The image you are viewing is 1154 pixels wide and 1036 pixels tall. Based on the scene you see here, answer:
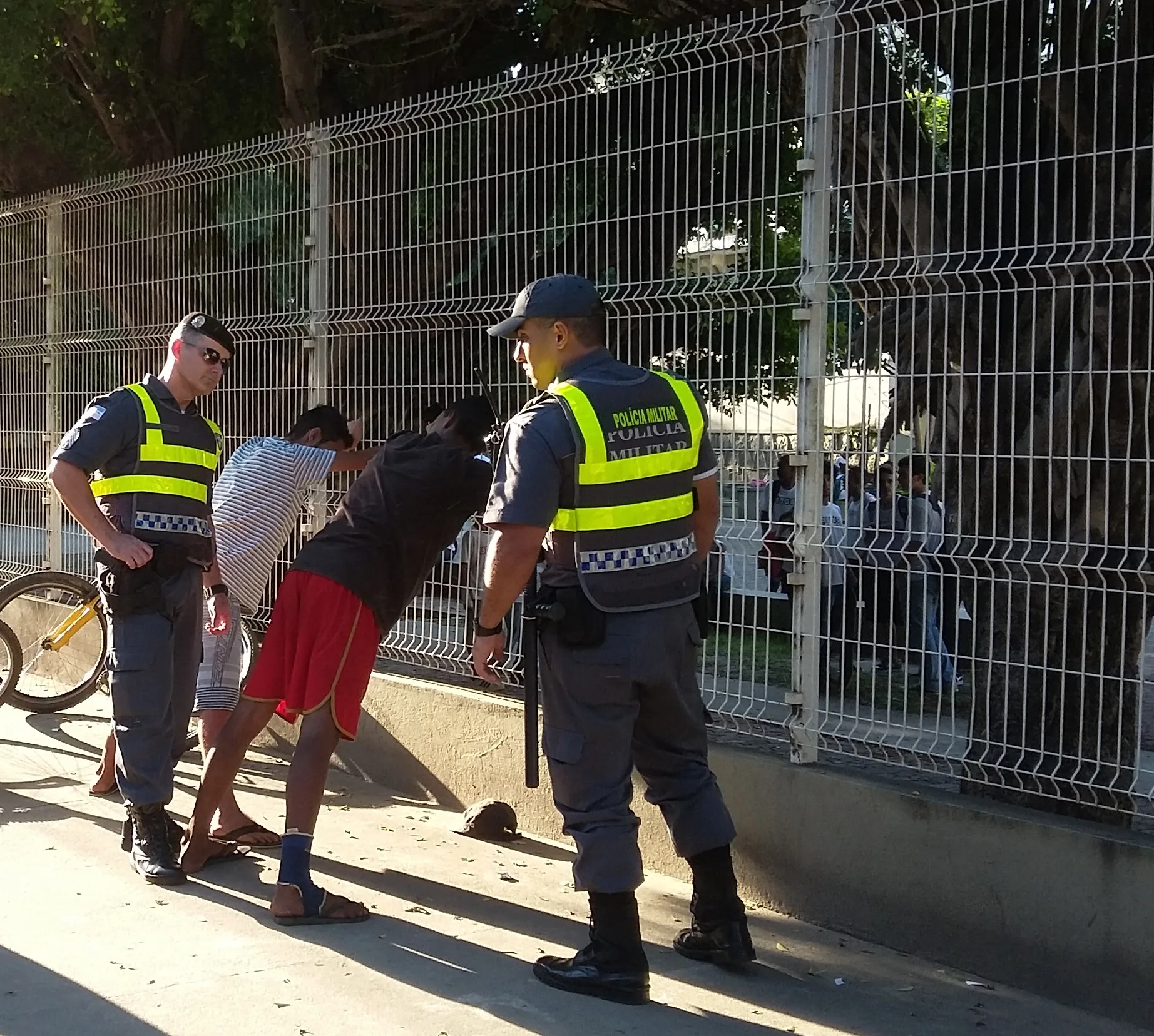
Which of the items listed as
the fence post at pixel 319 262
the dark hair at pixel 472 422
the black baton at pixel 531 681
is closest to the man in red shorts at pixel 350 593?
the dark hair at pixel 472 422

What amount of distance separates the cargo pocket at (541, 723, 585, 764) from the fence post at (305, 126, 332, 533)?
11.1 ft

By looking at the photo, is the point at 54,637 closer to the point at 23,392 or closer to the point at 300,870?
the point at 23,392

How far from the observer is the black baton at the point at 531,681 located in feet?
15.5

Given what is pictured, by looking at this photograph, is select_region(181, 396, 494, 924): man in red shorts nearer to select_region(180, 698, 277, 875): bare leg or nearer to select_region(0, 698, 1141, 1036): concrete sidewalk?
select_region(180, 698, 277, 875): bare leg

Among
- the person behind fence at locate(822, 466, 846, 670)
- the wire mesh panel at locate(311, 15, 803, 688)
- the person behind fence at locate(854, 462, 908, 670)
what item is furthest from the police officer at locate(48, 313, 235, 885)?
the person behind fence at locate(854, 462, 908, 670)

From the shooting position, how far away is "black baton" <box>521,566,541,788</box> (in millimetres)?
4711

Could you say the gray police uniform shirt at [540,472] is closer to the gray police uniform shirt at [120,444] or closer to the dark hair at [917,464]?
the dark hair at [917,464]

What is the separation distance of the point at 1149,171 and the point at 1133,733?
5.83 ft

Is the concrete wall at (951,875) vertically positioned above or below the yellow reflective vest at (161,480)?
below

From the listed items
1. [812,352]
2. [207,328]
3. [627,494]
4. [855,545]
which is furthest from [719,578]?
[207,328]

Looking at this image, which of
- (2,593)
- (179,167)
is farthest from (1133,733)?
(2,593)

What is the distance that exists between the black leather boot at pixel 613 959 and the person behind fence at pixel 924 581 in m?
1.30

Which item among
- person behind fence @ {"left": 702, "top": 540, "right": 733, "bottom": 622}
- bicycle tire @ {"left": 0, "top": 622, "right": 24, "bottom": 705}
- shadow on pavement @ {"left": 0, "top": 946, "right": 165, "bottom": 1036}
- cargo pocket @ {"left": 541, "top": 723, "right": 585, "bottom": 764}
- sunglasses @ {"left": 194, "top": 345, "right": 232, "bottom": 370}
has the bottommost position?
shadow on pavement @ {"left": 0, "top": 946, "right": 165, "bottom": 1036}

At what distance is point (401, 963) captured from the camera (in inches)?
189
